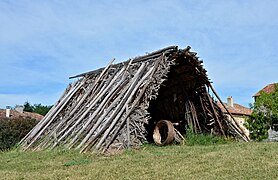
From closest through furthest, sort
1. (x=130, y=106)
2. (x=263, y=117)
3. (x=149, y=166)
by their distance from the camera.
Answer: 1. (x=149, y=166)
2. (x=130, y=106)
3. (x=263, y=117)

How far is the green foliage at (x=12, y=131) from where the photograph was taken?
13.4 m

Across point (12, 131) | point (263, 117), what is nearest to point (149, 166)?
point (12, 131)

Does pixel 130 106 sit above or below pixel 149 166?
above

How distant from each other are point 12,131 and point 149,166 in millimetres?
8312

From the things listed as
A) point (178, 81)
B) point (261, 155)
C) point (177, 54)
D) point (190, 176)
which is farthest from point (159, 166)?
point (178, 81)

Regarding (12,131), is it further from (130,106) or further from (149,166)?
(149,166)

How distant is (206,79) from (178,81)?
1.28 m

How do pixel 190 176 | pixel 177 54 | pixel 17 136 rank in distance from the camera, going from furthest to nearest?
1. pixel 17 136
2. pixel 177 54
3. pixel 190 176

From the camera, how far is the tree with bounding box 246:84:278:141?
49.6ft

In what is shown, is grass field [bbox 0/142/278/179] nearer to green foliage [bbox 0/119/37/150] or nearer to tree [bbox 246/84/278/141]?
green foliage [bbox 0/119/37/150]

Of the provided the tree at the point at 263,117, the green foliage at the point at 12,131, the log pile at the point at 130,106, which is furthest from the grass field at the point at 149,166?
the tree at the point at 263,117

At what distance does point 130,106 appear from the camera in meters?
10.3

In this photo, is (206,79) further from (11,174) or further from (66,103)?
(11,174)

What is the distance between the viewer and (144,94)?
34.7 ft
